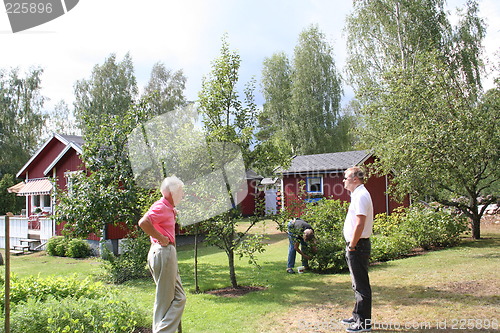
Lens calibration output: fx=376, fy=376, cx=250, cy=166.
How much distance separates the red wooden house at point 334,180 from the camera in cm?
1889

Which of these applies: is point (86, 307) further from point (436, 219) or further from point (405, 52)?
point (405, 52)

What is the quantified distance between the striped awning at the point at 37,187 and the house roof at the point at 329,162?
11.7 metres

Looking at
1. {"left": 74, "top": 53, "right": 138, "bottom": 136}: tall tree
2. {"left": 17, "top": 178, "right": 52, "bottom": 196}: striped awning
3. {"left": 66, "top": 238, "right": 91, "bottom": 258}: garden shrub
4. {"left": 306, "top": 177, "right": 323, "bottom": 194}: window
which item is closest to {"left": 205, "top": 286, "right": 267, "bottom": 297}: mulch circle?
{"left": 66, "top": 238, "right": 91, "bottom": 258}: garden shrub

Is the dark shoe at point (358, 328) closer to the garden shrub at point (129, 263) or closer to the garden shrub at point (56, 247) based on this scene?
the garden shrub at point (129, 263)

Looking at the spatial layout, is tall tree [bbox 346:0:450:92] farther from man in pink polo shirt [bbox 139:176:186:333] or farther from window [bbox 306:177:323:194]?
man in pink polo shirt [bbox 139:176:186:333]

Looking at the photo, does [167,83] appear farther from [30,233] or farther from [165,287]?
[165,287]

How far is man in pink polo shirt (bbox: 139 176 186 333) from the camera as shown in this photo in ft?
13.0

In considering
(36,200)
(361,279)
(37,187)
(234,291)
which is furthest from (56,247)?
(361,279)

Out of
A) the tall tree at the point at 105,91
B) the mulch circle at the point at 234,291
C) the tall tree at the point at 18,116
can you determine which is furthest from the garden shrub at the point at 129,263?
the tall tree at the point at 18,116

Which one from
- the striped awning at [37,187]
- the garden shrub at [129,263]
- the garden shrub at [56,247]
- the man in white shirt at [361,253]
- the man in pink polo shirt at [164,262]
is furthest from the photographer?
the striped awning at [37,187]

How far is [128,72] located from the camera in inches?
1299

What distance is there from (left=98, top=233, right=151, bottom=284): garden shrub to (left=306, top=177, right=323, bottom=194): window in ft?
38.4

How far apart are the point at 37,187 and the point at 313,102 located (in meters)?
20.4

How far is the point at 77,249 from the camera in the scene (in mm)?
14711
